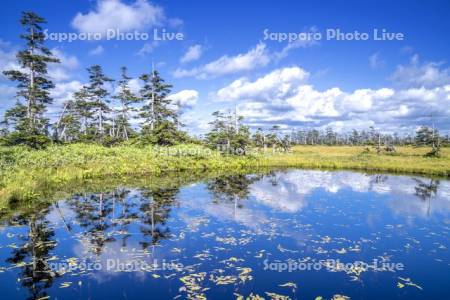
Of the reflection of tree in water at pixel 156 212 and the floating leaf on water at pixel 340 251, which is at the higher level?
the reflection of tree in water at pixel 156 212

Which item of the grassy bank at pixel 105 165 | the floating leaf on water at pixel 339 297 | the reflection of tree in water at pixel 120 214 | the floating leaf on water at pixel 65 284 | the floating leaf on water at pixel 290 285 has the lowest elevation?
the floating leaf on water at pixel 339 297

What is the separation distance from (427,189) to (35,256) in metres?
26.8

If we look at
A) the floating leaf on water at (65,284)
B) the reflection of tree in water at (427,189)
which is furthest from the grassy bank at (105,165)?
the floating leaf on water at (65,284)

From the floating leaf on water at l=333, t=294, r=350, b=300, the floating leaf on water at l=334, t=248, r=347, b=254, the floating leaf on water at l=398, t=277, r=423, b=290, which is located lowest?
the floating leaf on water at l=398, t=277, r=423, b=290

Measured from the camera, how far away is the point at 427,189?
2605cm

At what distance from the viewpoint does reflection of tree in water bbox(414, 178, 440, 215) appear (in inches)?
870

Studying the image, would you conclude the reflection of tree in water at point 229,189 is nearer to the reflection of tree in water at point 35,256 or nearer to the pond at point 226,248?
the pond at point 226,248

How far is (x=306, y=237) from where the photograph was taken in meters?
13.4

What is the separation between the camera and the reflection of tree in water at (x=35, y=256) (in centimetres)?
888

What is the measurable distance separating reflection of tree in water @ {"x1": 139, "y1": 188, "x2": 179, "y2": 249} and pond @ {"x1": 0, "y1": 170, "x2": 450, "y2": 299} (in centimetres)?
6

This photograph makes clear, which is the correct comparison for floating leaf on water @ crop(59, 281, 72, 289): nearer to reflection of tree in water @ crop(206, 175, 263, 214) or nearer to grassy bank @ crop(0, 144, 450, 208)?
grassy bank @ crop(0, 144, 450, 208)

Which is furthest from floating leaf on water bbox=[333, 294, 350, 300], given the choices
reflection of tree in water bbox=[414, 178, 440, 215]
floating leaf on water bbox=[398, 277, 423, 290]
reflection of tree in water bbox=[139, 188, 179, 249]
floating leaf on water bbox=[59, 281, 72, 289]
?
reflection of tree in water bbox=[414, 178, 440, 215]

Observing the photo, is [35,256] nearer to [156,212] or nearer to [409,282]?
[156,212]

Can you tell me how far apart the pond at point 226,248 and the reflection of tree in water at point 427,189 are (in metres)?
0.72
